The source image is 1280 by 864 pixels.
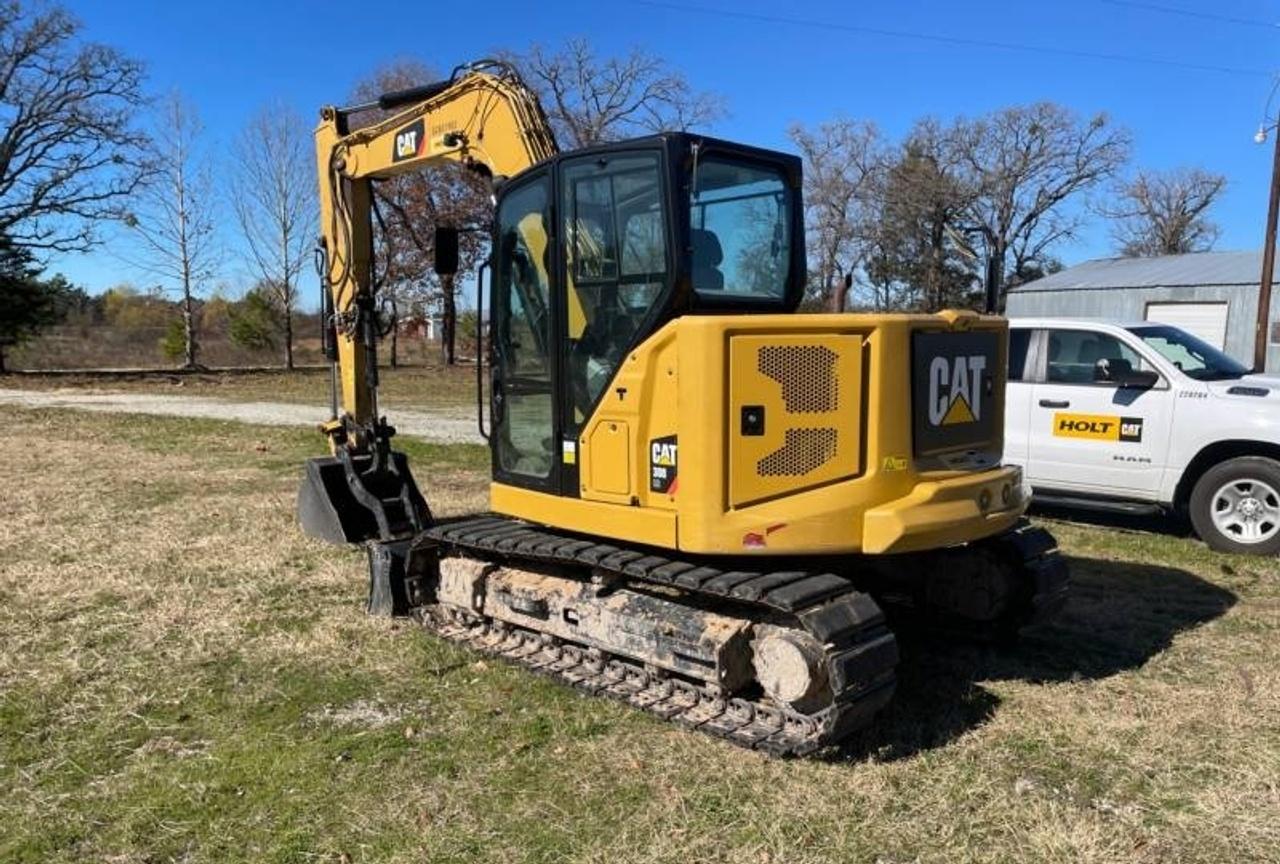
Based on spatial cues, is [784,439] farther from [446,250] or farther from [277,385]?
[277,385]

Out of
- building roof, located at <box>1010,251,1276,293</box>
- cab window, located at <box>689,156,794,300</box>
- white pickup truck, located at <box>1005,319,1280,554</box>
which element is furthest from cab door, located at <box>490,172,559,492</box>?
building roof, located at <box>1010,251,1276,293</box>

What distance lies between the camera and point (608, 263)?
4855 millimetres

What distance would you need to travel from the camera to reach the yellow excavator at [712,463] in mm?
4383

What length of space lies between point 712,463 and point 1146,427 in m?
5.54

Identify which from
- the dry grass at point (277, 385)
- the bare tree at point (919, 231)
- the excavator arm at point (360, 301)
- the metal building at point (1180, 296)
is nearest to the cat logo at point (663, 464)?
the excavator arm at point (360, 301)

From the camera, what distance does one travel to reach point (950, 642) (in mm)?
5883

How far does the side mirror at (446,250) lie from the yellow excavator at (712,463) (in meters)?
0.02

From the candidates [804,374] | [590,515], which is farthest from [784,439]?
[590,515]

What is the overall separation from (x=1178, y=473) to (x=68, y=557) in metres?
8.97

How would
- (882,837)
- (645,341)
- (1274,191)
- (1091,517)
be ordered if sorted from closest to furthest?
(882,837), (645,341), (1091,517), (1274,191)

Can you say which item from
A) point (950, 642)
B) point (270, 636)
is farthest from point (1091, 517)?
point (270, 636)

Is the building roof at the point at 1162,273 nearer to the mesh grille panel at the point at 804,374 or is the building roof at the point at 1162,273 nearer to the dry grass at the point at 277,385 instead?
the dry grass at the point at 277,385

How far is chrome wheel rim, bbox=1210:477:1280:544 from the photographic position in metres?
7.82

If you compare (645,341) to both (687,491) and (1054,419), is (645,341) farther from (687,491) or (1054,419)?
(1054,419)
